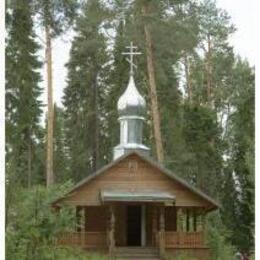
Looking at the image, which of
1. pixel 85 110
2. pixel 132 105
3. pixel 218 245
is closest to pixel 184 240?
pixel 218 245

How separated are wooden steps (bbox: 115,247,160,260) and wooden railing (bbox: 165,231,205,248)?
33 centimetres

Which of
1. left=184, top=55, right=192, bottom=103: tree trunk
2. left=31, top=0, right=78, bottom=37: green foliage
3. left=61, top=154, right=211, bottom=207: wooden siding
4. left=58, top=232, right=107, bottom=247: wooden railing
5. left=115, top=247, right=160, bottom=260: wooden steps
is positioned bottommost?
left=115, top=247, right=160, bottom=260: wooden steps

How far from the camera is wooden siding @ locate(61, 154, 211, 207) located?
1563 cm

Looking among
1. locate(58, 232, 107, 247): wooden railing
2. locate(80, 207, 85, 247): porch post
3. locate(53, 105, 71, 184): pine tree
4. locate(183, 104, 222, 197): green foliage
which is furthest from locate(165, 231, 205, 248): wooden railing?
locate(53, 105, 71, 184): pine tree

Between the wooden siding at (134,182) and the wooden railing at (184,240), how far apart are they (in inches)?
30.6

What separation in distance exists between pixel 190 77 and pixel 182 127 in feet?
7.38

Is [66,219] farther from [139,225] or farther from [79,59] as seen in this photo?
[79,59]

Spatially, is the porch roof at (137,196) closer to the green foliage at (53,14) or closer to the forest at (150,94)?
the forest at (150,94)

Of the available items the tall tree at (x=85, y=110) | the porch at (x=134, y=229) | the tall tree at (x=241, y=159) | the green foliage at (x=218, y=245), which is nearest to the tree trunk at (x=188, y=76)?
the tall tree at (x=241, y=159)

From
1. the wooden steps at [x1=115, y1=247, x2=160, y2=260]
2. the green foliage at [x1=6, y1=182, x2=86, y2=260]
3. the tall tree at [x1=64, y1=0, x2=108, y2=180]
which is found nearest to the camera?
the green foliage at [x1=6, y1=182, x2=86, y2=260]

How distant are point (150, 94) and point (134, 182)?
418 centimetres

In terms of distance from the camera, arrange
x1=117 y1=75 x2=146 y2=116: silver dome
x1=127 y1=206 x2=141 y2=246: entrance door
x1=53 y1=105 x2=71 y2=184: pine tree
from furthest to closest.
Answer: x1=53 y1=105 x2=71 y2=184: pine tree → x1=117 y1=75 x2=146 y2=116: silver dome → x1=127 y1=206 x2=141 y2=246: entrance door

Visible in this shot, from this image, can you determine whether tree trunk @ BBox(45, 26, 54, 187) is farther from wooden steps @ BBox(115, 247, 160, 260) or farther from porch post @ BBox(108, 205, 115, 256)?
wooden steps @ BBox(115, 247, 160, 260)

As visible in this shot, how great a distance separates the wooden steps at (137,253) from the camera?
14648 mm
